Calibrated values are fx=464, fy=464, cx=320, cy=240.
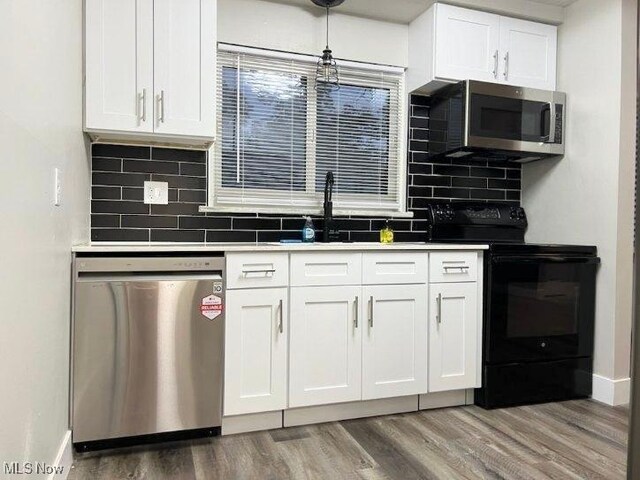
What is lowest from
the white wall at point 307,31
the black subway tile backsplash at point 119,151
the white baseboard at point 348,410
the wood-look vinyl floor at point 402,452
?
the wood-look vinyl floor at point 402,452

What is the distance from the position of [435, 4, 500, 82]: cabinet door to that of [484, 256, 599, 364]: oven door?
1191 millimetres

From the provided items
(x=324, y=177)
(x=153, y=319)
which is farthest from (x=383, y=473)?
(x=324, y=177)

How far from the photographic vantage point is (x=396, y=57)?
3.11m

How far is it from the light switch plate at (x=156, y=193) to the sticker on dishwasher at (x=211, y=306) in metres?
0.78

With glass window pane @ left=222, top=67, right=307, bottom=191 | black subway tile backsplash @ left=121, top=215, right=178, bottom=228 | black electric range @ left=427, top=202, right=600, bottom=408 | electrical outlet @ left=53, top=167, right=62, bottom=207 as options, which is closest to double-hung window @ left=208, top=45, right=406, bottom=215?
glass window pane @ left=222, top=67, right=307, bottom=191

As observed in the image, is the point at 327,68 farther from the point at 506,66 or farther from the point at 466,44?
the point at 506,66

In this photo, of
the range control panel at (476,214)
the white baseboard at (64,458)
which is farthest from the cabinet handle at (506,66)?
the white baseboard at (64,458)

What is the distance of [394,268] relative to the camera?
2.50 m

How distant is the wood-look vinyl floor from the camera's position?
189 centimetres

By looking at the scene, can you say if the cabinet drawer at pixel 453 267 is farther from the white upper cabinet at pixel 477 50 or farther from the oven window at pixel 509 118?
the white upper cabinet at pixel 477 50

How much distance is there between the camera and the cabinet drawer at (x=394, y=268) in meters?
2.45

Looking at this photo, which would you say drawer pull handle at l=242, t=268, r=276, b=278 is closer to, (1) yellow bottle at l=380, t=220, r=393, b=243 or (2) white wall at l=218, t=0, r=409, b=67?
(1) yellow bottle at l=380, t=220, r=393, b=243

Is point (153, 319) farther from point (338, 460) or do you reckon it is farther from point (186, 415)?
point (338, 460)

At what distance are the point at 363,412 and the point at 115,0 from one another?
241 cm
